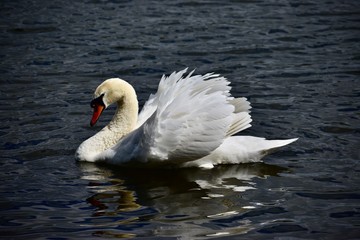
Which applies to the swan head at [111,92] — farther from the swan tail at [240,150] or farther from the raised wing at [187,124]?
the swan tail at [240,150]

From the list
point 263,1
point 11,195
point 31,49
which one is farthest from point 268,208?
point 263,1

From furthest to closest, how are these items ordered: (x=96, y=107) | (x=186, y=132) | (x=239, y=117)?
(x=96, y=107) < (x=239, y=117) < (x=186, y=132)

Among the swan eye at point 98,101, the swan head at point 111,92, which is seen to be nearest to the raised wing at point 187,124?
the swan head at point 111,92

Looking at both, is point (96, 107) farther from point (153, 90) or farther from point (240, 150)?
point (153, 90)

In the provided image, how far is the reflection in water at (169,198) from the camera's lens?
27.6 ft

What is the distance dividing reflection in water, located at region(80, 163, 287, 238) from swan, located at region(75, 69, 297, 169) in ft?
0.50

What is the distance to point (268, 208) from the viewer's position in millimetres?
8852

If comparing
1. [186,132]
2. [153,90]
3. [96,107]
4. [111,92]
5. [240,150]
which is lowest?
[240,150]

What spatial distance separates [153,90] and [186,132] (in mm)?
3631

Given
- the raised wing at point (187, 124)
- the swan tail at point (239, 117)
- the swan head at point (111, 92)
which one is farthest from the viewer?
the swan head at point (111, 92)

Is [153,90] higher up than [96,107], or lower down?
lower down

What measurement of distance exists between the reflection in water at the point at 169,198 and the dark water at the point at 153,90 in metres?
0.02

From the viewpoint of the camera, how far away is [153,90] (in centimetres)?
1359

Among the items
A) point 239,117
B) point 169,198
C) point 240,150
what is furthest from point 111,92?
point 169,198
